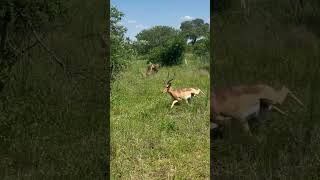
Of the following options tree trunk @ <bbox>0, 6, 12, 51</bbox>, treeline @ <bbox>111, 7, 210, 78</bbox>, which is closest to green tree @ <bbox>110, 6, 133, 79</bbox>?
treeline @ <bbox>111, 7, 210, 78</bbox>

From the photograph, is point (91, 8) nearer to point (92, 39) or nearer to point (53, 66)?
point (92, 39)

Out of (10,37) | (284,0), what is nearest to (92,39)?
(10,37)

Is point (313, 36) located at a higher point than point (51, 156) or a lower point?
higher

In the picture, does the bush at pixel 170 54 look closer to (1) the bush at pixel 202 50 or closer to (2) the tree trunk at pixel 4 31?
(1) the bush at pixel 202 50

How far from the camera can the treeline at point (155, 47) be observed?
8328 millimetres

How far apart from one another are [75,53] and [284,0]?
3008 mm

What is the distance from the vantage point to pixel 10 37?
19.0 ft

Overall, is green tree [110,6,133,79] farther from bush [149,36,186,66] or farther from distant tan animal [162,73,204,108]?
bush [149,36,186,66]

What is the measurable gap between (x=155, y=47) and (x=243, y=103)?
1099cm

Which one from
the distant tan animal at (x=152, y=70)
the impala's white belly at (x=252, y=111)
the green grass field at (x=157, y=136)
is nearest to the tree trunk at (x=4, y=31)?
the green grass field at (x=157, y=136)

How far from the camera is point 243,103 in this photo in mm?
5516

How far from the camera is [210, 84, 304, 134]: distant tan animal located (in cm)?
545

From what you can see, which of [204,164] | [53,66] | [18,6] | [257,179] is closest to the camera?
[257,179]

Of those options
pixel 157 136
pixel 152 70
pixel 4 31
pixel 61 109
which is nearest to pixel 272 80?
pixel 157 136
